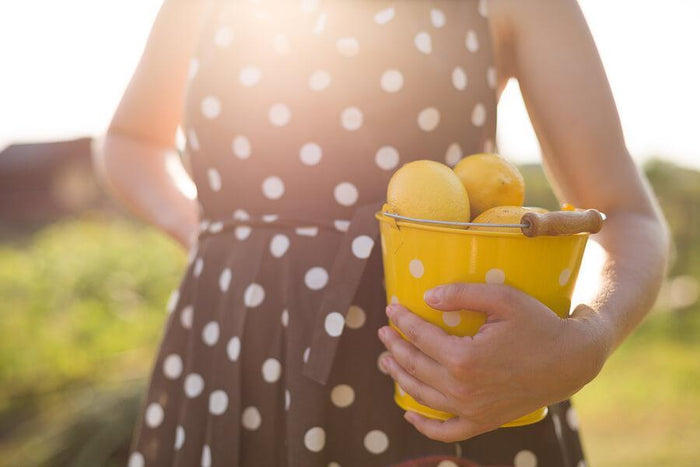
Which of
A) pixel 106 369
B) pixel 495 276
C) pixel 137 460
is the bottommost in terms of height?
pixel 106 369

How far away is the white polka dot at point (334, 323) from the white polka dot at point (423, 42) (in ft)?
1.71

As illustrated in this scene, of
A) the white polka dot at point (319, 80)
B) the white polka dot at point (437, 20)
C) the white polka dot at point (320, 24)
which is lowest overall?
the white polka dot at point (319, 80)

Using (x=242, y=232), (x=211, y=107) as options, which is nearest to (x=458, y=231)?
(x=242, y=232)

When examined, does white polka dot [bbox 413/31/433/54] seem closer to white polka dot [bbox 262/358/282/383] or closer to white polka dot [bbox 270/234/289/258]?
white polka dot [bbox 270/234/289/258]

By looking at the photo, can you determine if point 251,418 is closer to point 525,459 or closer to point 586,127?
point 525,459

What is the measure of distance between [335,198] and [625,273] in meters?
0.52

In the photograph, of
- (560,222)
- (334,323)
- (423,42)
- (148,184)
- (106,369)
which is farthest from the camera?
(106,369)

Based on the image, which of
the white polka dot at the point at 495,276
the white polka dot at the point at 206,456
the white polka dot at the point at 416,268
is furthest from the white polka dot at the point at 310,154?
the white polka dot at the point at 206,456

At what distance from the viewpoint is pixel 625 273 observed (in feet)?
3.16

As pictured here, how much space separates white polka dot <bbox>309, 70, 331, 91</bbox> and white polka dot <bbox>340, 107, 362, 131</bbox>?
0.07m

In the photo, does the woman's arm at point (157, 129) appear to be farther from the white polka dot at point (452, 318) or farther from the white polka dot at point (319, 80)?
the white polka dot at point (452, 318)

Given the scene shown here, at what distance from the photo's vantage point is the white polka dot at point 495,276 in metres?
0.82

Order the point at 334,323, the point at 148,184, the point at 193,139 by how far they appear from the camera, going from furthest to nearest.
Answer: the point at 148,184 → the point at 193,139 → the point at 334,323

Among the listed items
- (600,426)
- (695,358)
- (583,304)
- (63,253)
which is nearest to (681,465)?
(600,426)
